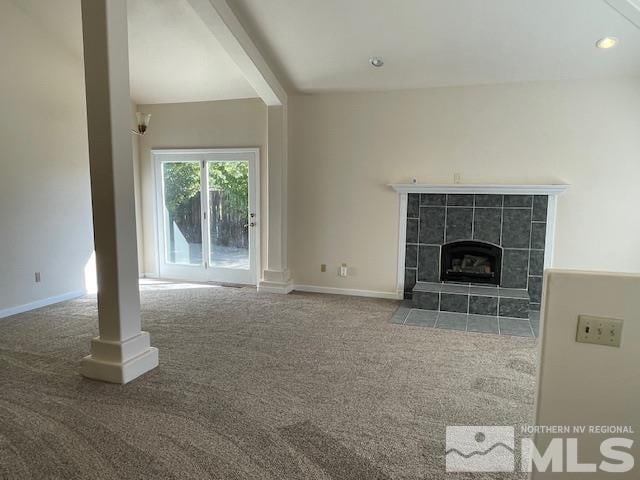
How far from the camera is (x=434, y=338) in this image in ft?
12.7

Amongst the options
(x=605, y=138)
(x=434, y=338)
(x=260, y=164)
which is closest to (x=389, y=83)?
(x=260, y=164)

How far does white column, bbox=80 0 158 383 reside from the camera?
106 inches

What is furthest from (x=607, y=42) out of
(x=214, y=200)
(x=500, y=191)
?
(x=214, y=200)

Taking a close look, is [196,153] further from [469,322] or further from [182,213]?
[469,322]

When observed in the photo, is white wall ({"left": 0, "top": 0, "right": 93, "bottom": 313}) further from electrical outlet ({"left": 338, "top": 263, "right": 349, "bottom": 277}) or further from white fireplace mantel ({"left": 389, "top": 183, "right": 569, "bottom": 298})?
white fireplace mantel ({"left": 389, "top": 183, "right": 569, "bottom": 298})

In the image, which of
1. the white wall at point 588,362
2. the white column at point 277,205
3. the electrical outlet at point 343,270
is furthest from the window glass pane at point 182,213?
the white wall at point 588,362

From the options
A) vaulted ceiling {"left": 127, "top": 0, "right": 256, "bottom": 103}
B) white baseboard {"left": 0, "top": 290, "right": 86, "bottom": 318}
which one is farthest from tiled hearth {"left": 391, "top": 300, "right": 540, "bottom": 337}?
white baseboard {"left": 0, "top": 290, "right": 86, "bottom": 318}

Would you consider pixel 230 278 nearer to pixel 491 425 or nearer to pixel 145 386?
pixel 145 386

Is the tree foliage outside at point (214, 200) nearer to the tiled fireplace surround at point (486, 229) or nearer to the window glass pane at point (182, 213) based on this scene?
the window glass pane at point (182, 213)

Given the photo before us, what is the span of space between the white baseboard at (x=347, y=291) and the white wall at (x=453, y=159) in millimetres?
66

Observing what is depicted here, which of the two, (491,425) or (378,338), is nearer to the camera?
(491,425)

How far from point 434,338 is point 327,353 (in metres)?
1.05

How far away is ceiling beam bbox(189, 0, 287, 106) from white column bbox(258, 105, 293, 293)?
0.28 m

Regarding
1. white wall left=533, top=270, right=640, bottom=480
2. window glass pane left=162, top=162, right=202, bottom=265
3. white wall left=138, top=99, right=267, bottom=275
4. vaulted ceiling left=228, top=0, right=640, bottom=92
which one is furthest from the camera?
window glass pane left=162, top=162, right=202, bottom=265
